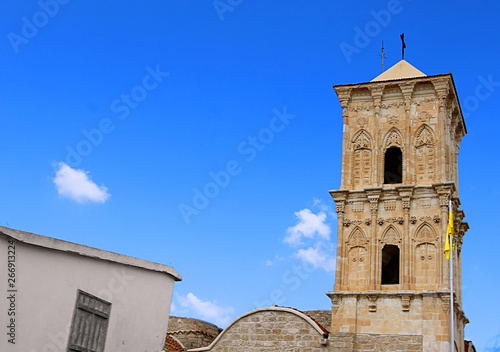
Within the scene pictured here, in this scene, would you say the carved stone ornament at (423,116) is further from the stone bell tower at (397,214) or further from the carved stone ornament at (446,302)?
the carved stone ornament at (446,302)

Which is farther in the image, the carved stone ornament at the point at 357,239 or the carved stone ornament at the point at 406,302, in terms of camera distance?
the carved stone ornament at the point at 357,239

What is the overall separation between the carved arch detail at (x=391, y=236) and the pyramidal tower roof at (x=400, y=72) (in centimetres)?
574

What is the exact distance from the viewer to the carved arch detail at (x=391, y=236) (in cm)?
2273

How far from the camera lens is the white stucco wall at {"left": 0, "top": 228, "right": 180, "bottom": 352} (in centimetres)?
1209

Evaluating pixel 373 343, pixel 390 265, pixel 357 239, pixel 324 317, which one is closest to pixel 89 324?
pixel 373 343

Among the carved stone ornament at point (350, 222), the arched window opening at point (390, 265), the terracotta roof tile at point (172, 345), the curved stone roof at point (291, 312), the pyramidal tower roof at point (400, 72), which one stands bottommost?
the terracotta roof tile at point (172, 345)

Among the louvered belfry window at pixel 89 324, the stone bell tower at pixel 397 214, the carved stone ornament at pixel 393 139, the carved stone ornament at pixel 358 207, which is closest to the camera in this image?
the louvered belfry window at pixel 89 324

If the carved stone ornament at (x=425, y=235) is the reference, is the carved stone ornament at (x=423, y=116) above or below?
above

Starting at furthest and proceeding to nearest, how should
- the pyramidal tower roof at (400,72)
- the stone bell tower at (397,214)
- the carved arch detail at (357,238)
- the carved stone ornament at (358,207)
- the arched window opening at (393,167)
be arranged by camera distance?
the pyramidal tower roof at (400,72) → the arched window opening at (393,167) → the carved stone ornament at (358,207) → the carved arch detail at (357,238) → the stone bell tower at (397,214)

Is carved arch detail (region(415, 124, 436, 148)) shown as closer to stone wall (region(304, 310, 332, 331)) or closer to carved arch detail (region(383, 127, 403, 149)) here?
carved arch detail (region(383, 127, 403, 149))

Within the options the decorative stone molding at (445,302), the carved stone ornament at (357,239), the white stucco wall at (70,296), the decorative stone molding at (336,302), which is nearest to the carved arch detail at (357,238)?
the carved stone ornament at (357,239)

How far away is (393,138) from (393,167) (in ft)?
4.95

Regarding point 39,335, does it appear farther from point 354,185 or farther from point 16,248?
point 354,185

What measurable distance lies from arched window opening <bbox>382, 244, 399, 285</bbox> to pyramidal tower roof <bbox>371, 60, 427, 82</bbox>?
631 centimetres
